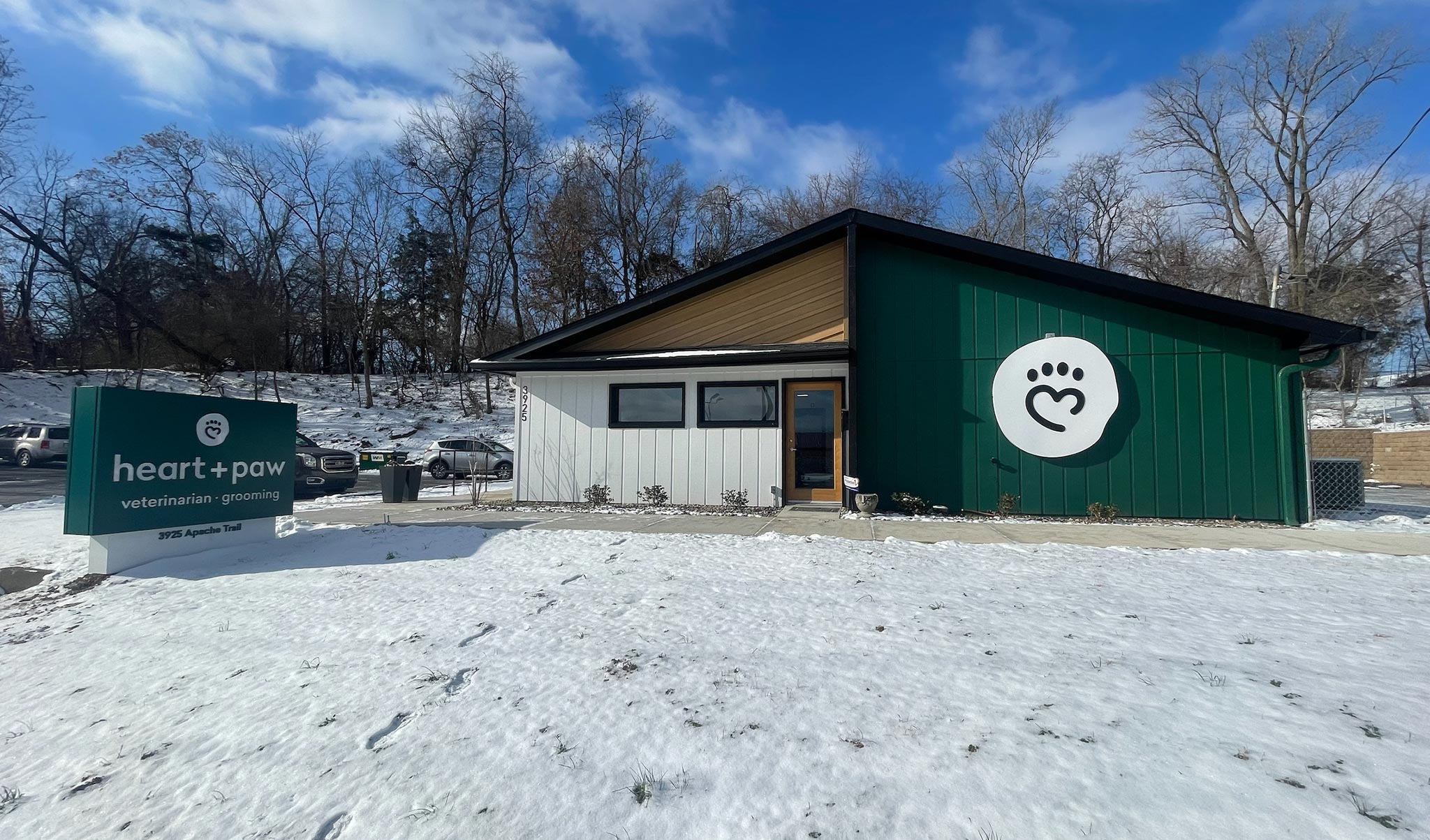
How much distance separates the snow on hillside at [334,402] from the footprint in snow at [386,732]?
25218 millimetres

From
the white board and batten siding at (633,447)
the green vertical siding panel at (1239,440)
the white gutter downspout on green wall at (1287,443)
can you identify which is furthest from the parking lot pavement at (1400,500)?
the white board and batten siding at (633,447)

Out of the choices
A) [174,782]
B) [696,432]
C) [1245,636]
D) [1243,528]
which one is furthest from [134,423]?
[1243,528]

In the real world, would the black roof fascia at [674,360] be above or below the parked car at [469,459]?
above

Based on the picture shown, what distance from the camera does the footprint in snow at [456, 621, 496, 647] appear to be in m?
4.18

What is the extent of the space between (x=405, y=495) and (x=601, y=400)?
476 cm

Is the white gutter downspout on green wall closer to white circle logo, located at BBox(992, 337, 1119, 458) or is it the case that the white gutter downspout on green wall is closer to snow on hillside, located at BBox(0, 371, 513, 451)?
white circle logo, located at BBox(992, 337, 1119, 458)

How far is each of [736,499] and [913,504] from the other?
2666 mm

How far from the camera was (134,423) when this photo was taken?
638 centimetres

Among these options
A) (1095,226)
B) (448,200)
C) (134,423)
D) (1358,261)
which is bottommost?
(134,423)

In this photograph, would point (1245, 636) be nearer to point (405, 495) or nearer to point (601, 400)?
point (601, 400)


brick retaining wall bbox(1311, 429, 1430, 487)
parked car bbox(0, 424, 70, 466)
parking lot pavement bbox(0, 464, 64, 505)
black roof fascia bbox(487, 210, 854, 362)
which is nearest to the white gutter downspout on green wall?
black roof fascia bbox(487, 210, 854, 362)

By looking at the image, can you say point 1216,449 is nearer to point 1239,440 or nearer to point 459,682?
point 1239,440

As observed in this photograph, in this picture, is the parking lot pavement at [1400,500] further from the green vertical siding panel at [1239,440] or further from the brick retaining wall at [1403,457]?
the green vertical siding panel at [1239,440]

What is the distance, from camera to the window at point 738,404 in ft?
33.9
